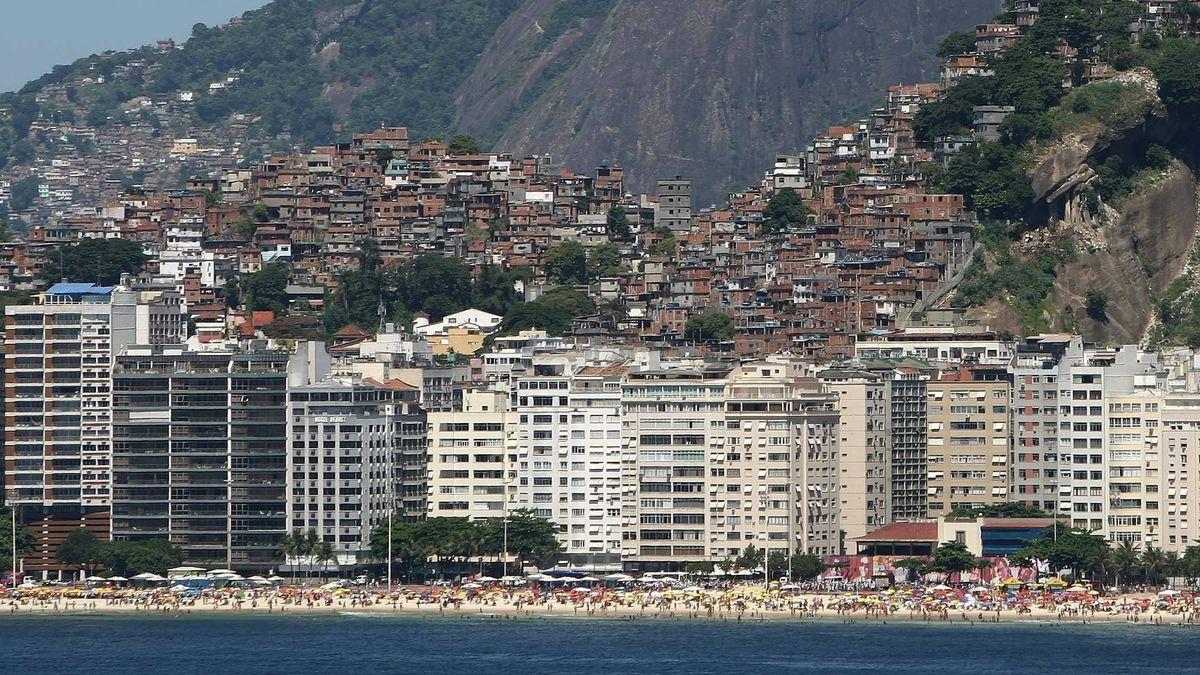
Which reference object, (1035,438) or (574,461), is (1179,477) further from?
(574,461)

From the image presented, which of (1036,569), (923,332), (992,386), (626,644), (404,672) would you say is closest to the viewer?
(404,672)

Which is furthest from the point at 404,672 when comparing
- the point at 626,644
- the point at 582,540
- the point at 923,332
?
the point at 923,332

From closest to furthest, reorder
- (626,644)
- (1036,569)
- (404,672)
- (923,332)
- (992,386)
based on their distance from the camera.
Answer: (404,672) < (626,644) < (1036,569) < (992,386) < (923,332)

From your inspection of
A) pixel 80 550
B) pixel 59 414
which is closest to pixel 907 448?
pixel 80 550

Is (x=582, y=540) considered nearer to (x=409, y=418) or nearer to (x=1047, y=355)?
(x=409, y=418)

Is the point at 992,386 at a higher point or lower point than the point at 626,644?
higher

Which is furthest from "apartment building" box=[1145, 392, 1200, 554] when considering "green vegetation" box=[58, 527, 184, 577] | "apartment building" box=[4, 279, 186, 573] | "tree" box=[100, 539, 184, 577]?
"apartment building" box=[4, 279, 186, 573]
